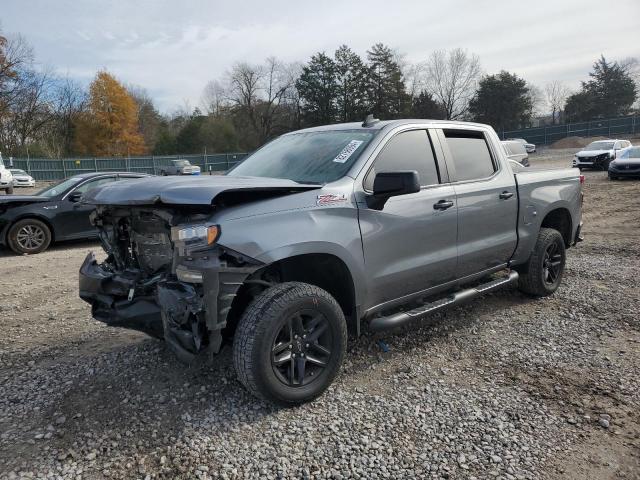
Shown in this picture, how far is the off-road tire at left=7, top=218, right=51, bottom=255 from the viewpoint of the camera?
8492 millimetres

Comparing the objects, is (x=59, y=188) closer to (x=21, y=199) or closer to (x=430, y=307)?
(x=21, y=199)

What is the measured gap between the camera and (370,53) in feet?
204

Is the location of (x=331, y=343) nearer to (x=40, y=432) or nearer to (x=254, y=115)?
(x=40, y=432)

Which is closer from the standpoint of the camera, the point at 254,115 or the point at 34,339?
the point at 34,339

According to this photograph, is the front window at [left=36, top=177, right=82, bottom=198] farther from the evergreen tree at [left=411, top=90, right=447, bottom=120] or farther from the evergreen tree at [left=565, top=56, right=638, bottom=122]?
the evergreen tree at [left=565, top=56, right=638, bottom=122]

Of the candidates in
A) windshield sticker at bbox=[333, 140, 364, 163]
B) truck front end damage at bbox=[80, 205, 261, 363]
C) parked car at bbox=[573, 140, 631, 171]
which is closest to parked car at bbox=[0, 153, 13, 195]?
truck front end damage at bbox=[80, 205, 261, 363]

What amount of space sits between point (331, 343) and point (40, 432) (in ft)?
6.11

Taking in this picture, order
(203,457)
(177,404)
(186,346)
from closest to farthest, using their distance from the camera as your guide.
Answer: (203,457), (186,346), (177,404)

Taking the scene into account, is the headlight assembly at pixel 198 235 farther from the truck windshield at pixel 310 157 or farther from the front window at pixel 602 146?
the front window at pixel 602 146

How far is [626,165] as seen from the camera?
19.2m

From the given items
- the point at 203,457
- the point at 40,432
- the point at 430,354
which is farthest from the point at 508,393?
the point at 40,432

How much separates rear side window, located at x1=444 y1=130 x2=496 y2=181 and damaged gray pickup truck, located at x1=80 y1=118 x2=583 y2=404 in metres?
0.01

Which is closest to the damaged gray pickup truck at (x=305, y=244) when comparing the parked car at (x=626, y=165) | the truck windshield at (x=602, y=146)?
the parked car at (x=626, y=165)

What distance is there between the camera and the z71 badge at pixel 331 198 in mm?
3215
